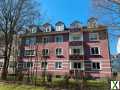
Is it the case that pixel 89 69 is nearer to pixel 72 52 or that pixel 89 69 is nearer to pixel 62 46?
pixel 72 52

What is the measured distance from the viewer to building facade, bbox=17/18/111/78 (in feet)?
117

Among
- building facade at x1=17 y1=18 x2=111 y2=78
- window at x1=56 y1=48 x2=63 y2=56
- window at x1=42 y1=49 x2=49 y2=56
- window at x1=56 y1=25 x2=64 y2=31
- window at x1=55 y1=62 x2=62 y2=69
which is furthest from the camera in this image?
window at x1=56 y1=25 x2=64 y2=31

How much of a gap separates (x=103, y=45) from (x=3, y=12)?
19237 mm

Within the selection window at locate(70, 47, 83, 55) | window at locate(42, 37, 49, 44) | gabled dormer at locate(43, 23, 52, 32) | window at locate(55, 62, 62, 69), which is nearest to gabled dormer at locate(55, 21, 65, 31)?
gabled dormer at locate(43, 23, 52, 32)

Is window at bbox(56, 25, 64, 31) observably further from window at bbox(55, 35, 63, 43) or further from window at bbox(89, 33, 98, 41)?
window at bbox(89, 33, 98, 41)

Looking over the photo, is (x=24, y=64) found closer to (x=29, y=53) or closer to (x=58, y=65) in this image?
(x=29, y=53)

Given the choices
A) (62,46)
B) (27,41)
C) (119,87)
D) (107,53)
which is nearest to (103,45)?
(107,53)

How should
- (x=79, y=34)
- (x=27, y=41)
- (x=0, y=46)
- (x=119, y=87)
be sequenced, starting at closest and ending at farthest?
(x=119, y=87)
(x=0, y=46)
(x=79, y=34)
(x=27, y=41)

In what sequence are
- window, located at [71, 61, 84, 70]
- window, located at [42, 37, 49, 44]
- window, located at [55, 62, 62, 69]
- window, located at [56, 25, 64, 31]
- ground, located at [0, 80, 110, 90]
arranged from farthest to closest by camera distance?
1. window, located at [42, 37, 49, 44]
2. window, located at [56, 25, 64, 31]
3. window, located at [55, 62, 62, 69]
4. window, located at [71, 61, 84, 70]
5. ground, located at [0, 80, 110, 90]

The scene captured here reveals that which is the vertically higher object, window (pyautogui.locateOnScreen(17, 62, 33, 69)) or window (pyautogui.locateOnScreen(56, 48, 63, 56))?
window (pyautogui.locateOnScreen(56, 48, 63, 56))

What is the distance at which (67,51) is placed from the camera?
3859cm

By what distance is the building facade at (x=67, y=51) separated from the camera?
35781 millimetres

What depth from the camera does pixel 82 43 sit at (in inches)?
1476

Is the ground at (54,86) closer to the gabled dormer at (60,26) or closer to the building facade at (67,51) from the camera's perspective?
the building facade at (67,51)
